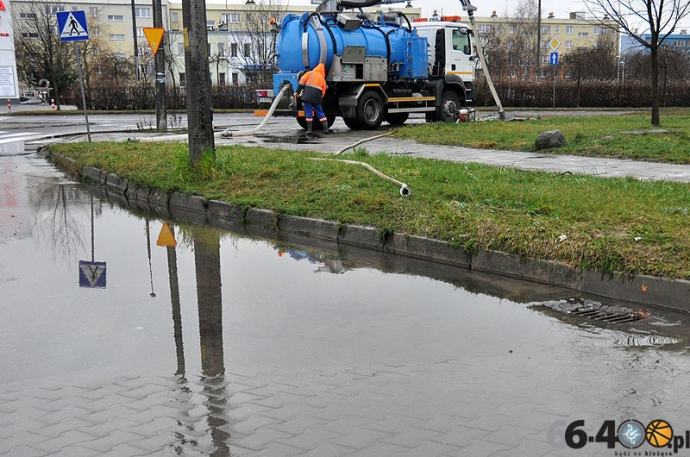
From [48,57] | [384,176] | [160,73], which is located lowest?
[384,176]

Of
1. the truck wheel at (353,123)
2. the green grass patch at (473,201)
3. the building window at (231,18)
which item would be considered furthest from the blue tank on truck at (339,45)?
the building window at (231,18)

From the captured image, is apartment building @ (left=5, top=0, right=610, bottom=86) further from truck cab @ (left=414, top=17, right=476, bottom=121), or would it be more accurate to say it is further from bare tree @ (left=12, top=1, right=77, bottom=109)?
truck cab @ (left=414, top=17, right=476, bottom=121)

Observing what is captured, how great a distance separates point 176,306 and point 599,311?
3.28m

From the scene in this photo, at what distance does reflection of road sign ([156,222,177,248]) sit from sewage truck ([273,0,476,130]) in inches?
489

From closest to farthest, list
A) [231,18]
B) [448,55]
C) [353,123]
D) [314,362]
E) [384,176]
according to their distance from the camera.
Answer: [314,362] → [384,176] → [353,123] → [448,55] → [231,18]

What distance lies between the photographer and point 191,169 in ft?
37.9

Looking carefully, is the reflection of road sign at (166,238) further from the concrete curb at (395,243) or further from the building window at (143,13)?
the building window at (143,13)

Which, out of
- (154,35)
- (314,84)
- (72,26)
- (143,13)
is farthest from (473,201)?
(143,13)

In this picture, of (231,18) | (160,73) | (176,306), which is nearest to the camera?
(176,306)

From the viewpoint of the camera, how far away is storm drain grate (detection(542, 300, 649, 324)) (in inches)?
223

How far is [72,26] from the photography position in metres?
17.3

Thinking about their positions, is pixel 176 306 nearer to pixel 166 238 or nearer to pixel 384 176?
pixel 166 238

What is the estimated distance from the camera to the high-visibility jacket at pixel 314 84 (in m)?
20.0

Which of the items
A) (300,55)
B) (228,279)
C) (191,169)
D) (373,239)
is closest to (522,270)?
(373,239)
